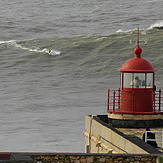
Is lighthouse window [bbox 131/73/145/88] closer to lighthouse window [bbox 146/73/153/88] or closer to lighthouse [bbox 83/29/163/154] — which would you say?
lighthouse [bbox 83/29/163/154]

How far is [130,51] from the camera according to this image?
75375 millimetres

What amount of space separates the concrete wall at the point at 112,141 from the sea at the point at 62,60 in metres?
13.0

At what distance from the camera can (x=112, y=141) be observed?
17.3 metres

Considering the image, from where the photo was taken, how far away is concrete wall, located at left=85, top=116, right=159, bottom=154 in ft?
50.1

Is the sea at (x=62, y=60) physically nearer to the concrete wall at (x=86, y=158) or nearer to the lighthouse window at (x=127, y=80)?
the lighthouse window at (x=127, y=80)

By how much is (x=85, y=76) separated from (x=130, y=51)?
1134cm

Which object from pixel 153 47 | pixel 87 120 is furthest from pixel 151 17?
pixel 87 120

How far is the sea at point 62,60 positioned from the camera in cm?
4038

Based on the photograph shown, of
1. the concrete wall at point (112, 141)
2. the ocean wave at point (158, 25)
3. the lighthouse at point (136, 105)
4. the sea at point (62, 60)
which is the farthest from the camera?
the ocean wave at point (158, 25)

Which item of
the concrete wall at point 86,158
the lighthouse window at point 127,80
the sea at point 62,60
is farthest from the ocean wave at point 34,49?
the concrete wall at point 86,158

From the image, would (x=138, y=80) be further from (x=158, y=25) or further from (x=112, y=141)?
(x=158, y=25)

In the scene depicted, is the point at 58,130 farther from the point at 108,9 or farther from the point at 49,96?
the point at 108,9

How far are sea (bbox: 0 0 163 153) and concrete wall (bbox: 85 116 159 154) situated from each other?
13.0 metres

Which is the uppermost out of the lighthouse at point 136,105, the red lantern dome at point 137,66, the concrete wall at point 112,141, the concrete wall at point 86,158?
the red lantern dome at point 137,66
